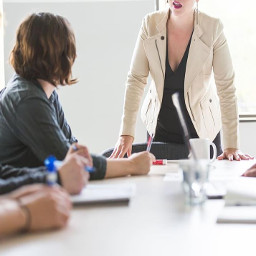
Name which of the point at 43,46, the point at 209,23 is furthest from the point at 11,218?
the point at 209,23

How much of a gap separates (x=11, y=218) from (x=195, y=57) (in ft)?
5.80

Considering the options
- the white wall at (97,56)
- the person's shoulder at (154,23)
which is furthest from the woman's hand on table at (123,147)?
the white wall at (97,56)

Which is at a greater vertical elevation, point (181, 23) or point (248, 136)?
point (181, 23)

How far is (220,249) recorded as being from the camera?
936mm

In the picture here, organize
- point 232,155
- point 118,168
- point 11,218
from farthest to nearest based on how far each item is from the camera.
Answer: point 232,155 → point 118,168 → point 11,218

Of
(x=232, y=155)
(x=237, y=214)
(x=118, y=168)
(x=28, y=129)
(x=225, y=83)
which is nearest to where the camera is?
(x=237, y=214)

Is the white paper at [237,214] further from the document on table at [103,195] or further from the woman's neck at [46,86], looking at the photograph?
the woman's neck at [46,86]

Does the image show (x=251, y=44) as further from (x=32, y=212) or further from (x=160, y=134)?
(x=32, y=212)

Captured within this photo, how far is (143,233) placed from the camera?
104 centimetres

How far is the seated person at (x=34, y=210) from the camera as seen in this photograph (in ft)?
3.16

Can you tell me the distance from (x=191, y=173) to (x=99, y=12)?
9.71ft

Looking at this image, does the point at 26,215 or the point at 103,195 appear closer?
the point at 26,215

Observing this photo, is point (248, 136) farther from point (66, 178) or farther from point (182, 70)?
point (66, 178)

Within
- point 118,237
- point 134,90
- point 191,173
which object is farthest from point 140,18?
point 118,237
